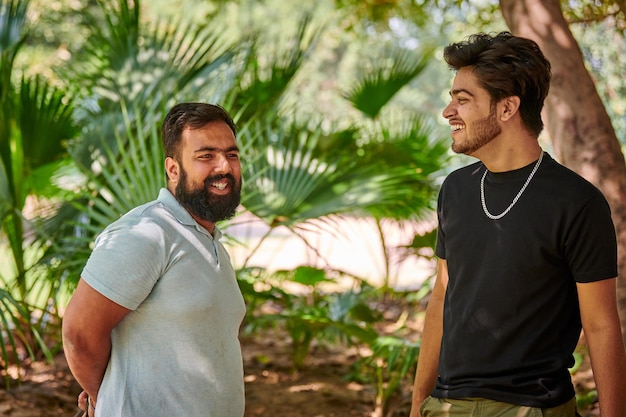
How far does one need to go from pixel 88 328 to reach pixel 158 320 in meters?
0.17

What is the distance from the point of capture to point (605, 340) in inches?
75.2

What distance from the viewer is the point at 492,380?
2006mm

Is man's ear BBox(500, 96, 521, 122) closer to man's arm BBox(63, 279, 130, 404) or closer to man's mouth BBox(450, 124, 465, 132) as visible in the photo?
man's mouth BBox(450, 124, 465, 132)

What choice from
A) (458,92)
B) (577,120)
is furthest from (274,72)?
(458,92)

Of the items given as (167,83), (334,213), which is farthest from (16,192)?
(334,213)

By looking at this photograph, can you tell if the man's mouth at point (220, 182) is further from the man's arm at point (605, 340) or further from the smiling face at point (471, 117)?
the man's arm at point (605, 340)

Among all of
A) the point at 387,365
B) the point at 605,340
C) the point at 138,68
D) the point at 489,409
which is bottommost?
the point at 387,365

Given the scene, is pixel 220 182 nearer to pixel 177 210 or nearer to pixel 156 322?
pixel 177 210

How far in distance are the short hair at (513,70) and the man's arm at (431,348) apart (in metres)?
0.49

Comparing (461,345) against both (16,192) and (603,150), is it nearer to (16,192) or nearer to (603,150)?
(603,150)

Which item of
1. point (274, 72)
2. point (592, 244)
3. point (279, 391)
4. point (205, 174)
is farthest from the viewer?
point (279, 391)

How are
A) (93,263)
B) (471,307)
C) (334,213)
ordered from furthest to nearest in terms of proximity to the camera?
A: (334,213)
(471,307)
(93,263)

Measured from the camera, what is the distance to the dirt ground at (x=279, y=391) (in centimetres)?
479

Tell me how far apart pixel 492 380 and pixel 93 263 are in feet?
3.31
